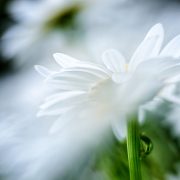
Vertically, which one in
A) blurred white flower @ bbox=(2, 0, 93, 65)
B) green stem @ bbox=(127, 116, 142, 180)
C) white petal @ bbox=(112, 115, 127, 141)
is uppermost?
blurred white flower @ bbox=(2, 0, 93, 65)

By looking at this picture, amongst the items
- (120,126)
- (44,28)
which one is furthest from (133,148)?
(44,28)

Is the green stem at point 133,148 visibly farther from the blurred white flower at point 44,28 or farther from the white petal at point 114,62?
the blurred white flower at point 44,28

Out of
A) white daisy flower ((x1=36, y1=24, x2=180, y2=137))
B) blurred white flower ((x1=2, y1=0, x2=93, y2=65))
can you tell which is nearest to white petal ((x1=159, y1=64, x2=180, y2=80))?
white daisy flower ((x1=36, y1=24, x2=180, y2=137))

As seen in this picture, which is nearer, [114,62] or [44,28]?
[114,62]

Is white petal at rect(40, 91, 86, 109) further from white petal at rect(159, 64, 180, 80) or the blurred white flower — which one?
the blurred white flower

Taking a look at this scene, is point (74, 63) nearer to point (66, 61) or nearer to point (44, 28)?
point (66, 61)

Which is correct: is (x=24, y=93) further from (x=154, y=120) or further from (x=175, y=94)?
(x=175, y=94)

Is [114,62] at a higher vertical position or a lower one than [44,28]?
lower

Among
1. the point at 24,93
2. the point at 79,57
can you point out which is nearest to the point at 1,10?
the point at 79,57
